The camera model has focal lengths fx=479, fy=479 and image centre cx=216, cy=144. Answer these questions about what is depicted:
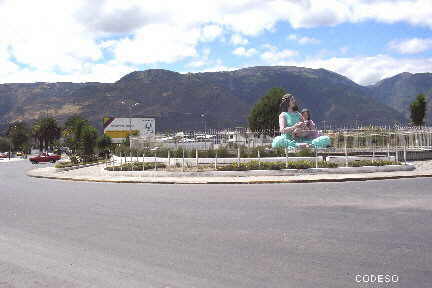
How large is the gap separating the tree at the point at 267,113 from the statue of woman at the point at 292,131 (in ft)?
95.7

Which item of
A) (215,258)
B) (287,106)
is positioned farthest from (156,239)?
(287,106)

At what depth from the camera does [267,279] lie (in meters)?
6.52

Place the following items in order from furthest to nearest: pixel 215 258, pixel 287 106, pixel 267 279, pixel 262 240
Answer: pixel 287 106, pixel 262 240, pixel 215 258, pixel 267 279

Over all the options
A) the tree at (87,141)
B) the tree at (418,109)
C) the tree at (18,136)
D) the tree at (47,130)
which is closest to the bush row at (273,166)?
the tree at (87,141)

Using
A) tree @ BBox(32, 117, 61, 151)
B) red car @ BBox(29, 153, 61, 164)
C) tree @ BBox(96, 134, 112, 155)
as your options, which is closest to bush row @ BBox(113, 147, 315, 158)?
tree @ BBox(96, 134, 112, 155)

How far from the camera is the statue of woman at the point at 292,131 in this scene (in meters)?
35.4

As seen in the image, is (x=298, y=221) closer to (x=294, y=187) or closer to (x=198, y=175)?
(x=294, y=187)

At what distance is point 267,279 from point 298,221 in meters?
4.50

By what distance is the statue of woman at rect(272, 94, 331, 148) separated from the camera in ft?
116

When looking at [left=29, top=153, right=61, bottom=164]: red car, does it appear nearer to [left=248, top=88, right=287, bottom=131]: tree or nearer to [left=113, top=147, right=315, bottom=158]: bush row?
[left=248, top=88, right=287, bottom=131]: tree

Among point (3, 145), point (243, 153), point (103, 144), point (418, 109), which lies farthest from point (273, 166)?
point (3, 145)

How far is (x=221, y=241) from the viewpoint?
8.99 metres

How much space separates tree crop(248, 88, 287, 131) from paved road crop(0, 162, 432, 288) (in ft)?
177

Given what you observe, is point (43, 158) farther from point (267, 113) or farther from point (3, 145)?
point (3, 145)
